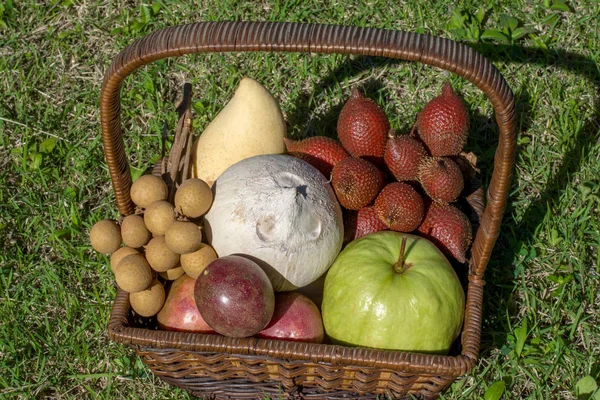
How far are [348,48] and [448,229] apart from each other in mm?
825

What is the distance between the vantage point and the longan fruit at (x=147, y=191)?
2.57 m

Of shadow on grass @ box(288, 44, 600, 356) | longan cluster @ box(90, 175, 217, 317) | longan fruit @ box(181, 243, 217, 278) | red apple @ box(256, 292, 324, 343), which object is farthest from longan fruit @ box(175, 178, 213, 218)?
shadow on grass @ box(288, 44, 600, 356)

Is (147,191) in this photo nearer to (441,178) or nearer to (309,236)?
(309,236)

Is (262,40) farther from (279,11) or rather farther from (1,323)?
(279,11)

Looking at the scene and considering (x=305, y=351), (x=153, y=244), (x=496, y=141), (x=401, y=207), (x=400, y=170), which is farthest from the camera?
(x=496, y=141)

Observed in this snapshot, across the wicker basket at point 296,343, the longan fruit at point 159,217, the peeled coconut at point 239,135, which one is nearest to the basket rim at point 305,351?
the wicker basket at point 296,343

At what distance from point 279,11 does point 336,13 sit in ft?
0.98

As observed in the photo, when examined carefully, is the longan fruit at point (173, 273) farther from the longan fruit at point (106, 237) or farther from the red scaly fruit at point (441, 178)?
the red scaly fruit at point (441, 178)

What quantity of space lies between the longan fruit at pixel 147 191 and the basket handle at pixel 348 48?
0.38 m

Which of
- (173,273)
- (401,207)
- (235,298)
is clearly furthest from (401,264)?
(173,273)

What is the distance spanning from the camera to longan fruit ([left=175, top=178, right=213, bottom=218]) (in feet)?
8.14

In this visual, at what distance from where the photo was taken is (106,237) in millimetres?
2502

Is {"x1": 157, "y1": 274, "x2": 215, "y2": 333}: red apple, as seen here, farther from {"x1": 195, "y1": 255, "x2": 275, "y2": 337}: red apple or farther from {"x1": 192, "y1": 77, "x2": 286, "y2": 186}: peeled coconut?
{"x1": 192, "y1": 77, "x2": 286, "y2": 186}: peeled coconut

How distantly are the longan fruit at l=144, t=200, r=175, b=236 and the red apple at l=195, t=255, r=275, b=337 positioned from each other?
237 mm
